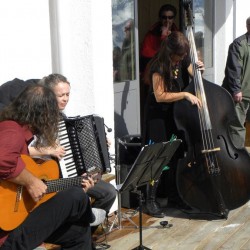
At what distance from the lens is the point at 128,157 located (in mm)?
5172

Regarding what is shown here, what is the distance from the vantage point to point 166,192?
5355 millimetres

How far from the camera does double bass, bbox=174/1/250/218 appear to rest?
15.2 feet

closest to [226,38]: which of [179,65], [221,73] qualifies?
[221,73]

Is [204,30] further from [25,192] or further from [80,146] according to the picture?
[25,192]

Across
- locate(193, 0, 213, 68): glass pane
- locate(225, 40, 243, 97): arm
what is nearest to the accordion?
locate(225, 40, 243, 97): arm

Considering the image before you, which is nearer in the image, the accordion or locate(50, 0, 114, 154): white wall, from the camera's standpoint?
the accordion

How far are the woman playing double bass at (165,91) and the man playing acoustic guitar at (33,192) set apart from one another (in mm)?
1236

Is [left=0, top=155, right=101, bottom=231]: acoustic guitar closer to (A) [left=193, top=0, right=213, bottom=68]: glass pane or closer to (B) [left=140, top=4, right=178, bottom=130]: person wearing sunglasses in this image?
(B) [left=140, top=4, right=178, bottom=130]: person wearing sunglasses

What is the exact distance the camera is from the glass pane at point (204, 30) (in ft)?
24.2

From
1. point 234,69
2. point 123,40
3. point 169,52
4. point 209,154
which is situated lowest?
point 209,154

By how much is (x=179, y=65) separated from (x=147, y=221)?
1297 mm

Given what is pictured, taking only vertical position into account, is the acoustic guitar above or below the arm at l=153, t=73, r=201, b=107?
below

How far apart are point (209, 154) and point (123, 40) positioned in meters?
1.73

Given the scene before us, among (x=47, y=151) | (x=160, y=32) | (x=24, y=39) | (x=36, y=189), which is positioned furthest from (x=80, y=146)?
(x=160, y=32)
